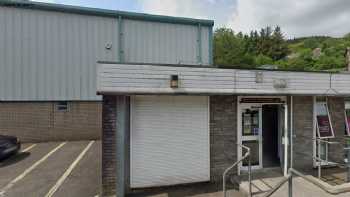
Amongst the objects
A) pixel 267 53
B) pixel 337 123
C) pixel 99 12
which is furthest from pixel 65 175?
pixel 267 53

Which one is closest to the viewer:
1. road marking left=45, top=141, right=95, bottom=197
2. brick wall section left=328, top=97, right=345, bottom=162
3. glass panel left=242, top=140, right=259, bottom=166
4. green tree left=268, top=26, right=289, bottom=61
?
road marking left=45, top=141, right=95, bottom=197

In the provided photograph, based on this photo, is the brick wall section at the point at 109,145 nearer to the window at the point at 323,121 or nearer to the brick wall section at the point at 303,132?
the brick wall section at the point at 303,132

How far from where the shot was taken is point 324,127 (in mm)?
7453

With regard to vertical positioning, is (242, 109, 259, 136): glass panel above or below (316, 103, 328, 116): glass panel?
below

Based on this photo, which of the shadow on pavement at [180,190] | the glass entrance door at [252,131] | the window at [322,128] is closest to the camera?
the shadow on pavement at [180,190]

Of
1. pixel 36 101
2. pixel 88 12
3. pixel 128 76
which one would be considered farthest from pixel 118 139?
pixel 88 12

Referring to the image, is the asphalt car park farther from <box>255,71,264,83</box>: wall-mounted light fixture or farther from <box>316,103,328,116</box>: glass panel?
<box>316,103,328,116</box>: glass panel

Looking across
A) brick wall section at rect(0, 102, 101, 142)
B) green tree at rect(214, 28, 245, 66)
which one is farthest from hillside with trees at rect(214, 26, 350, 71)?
brick wall section at rect(0, 102, 101, 142)

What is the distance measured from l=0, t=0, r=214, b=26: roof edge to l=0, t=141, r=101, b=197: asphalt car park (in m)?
7.32

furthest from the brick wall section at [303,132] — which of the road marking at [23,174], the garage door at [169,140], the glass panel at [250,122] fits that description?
the road marking at [23,174]

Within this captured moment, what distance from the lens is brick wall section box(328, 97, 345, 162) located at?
7.62 meters

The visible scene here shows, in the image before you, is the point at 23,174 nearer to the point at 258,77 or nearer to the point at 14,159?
the point at 14,159

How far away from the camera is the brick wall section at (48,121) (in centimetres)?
1211

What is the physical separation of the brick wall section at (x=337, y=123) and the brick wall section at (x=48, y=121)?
36.0 feet
